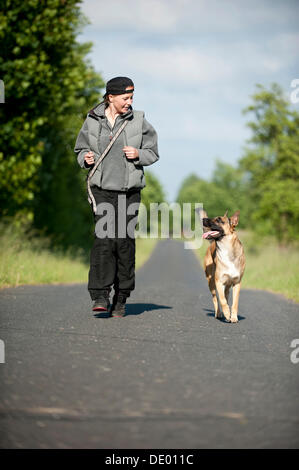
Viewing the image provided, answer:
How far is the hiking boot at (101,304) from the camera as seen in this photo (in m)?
5.59

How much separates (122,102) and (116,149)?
478mm

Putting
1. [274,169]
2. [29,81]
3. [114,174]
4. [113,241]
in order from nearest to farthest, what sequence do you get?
[114,174]
[113,241]
[29,81]
[274,169]

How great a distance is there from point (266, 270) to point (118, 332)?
10673 mm

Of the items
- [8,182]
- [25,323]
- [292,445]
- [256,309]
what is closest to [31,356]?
[25,323]

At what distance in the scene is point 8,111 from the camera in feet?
40.4

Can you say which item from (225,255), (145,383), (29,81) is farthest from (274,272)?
(145,383)

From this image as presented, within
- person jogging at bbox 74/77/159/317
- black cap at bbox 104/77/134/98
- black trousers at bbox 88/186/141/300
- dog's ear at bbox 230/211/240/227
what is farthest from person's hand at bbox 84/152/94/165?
dog's ear at bbox 230/211/240/227

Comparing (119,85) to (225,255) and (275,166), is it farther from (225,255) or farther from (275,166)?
(275,166)

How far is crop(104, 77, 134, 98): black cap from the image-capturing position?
5.62 m

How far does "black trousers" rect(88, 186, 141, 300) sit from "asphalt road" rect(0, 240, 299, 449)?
0.38 m

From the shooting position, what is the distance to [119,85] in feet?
18.4

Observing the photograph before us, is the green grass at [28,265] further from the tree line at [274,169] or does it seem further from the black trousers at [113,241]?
the tree line at [274,169]

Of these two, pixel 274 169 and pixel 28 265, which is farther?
pixel 274 169

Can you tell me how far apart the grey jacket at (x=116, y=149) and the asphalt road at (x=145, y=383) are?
141cm
